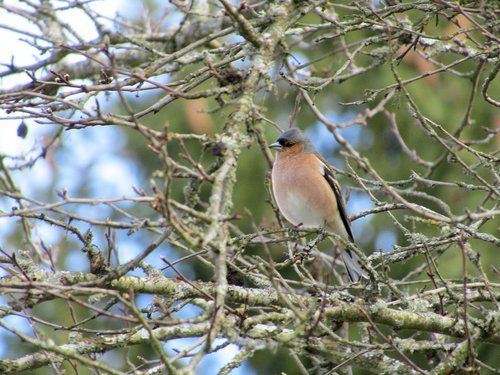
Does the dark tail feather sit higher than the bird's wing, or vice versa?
the bird's wing

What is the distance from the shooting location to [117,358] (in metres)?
9.48

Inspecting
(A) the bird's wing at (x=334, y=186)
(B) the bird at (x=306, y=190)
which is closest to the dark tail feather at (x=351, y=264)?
(B) the bird at (x=306, y=190)

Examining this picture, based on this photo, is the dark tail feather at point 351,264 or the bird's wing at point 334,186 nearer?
the dark tail feather at point 351,264

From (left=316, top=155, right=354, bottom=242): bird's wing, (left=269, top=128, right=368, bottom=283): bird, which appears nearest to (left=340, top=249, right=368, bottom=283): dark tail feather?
(left=269, top=128, right=368, bottom=283): bird

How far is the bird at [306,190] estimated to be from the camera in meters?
6.11

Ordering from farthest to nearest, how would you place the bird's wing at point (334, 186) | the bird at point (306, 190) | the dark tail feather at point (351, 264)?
the bird's wing at point (334, 186) < the bird at point (306, 190) < the dark tail feather at point (351, 264)

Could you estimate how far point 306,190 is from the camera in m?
6.14

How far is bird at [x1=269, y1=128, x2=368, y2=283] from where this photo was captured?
6113 mm

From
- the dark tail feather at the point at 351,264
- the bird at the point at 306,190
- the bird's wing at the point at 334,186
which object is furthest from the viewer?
the bird's wing at the point at 334,186

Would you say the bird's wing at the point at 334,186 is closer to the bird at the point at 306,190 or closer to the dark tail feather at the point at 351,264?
the bird at the point at 306,190

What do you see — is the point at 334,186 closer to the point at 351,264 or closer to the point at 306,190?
the point at 306,190

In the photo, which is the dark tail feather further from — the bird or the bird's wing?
the bird's wing

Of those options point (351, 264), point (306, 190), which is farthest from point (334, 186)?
point (351, 264)

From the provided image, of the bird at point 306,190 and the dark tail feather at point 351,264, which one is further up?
the bird at point 306,190
